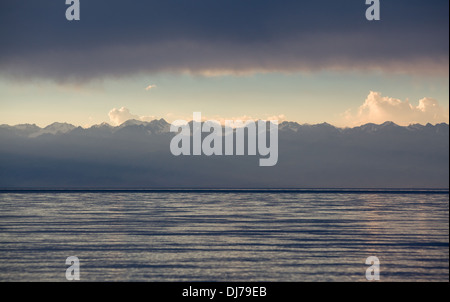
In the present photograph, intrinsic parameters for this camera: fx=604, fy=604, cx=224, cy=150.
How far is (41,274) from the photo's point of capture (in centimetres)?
3522

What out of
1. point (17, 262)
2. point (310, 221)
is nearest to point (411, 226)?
point (310, 221)

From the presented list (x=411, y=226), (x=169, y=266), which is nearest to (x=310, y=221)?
(x=411, y=226)

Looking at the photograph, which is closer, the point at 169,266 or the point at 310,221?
the point at 169,266

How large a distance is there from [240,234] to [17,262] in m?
21.9

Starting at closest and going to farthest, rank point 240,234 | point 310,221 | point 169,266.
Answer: point 169,266 < point 240,234 < point 310,221

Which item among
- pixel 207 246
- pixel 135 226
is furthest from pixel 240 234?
pixel 135 226

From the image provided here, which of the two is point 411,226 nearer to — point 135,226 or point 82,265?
point 135,226
